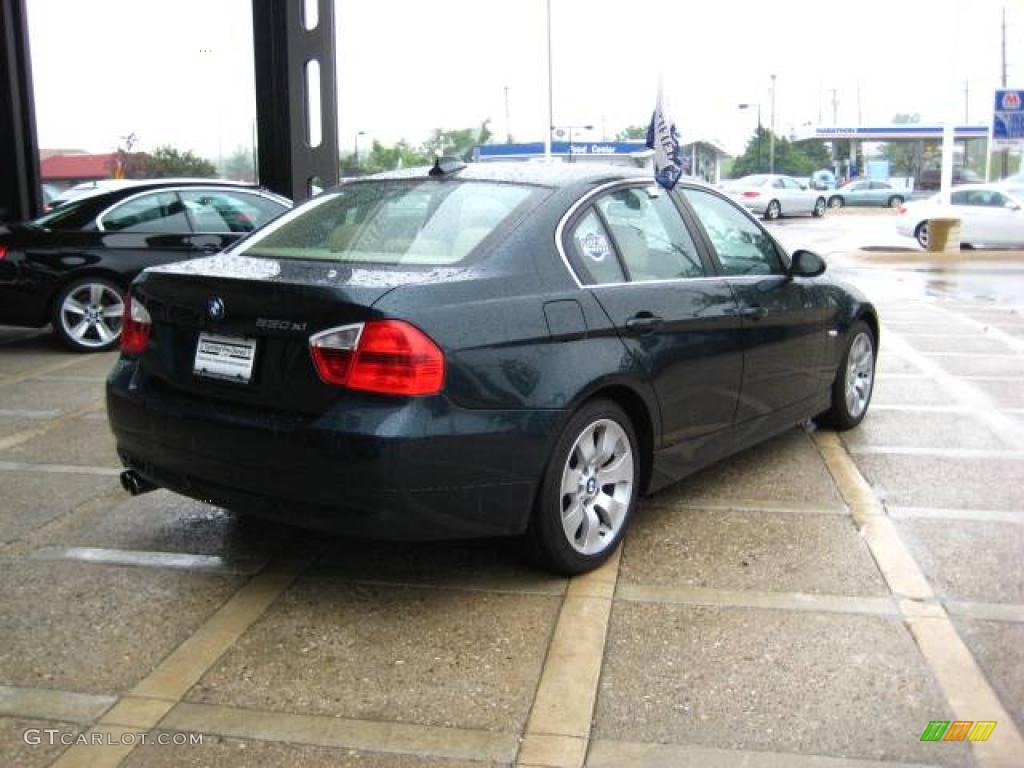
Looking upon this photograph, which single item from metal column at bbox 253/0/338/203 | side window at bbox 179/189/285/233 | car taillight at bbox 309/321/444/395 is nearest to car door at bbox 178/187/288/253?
side window at bbox 179/189/285/233

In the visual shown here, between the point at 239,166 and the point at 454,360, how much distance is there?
1335 centimetres

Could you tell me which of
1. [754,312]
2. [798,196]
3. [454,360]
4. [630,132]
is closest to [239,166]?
[754,312]

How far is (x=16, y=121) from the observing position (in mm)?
11992

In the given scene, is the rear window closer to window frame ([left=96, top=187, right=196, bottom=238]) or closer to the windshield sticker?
the windshield sticker

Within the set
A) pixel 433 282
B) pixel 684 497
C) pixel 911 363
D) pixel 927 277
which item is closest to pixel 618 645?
pixel 433 282

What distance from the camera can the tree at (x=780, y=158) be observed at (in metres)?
82.6

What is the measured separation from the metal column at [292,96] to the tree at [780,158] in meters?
69.6

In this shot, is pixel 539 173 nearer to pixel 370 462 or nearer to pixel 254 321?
pixel 254 321

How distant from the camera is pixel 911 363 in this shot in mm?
8836

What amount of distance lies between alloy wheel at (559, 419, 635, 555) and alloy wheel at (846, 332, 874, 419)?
2.48m

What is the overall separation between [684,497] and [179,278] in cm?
256

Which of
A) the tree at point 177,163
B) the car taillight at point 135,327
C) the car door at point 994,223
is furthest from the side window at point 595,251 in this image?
the car door at point 994,223

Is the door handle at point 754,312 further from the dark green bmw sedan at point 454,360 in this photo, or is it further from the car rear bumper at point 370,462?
→ the car rear bumper at point 370,462

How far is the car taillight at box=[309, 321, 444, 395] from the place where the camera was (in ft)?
11.3
